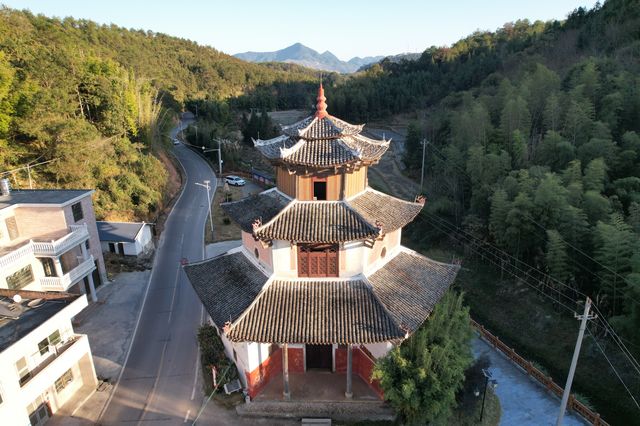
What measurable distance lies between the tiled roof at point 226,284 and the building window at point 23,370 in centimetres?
691

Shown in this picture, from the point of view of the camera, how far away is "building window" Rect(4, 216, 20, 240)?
74.3 ft

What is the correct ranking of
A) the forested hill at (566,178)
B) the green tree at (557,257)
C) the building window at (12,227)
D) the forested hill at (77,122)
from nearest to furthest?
the forested hill at (566,178) → the building window at (12,227) → the green tree at (557,257) → the forested hill at (77,122)

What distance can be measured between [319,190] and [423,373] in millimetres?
8119

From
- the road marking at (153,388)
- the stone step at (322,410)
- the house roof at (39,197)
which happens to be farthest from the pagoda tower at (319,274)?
the house roof at (39,197)

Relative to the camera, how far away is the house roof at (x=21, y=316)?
1483 centimetres

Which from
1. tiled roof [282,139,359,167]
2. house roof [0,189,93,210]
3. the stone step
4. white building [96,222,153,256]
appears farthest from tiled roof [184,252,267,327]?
white building [96,222,153,256]

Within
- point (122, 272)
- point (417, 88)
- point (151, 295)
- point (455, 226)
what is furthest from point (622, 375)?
point (417, 88)

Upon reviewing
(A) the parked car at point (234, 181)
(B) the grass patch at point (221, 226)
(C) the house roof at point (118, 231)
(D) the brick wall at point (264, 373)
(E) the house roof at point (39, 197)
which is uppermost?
(E) the house roof at point (39, 197)

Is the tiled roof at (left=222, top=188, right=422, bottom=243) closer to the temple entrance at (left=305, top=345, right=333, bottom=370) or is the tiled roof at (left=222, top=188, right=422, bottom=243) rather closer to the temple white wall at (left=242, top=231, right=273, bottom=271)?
the temple white wall at (left=242, top=231, right=273, bottom=271)

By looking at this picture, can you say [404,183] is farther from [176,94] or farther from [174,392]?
[176,94]

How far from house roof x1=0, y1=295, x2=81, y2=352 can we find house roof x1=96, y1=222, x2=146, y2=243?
1414 centimetres

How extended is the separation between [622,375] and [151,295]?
29014 millimetres

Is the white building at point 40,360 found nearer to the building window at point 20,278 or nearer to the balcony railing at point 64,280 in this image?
the building window at point 20,278

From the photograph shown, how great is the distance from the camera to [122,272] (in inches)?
1182
